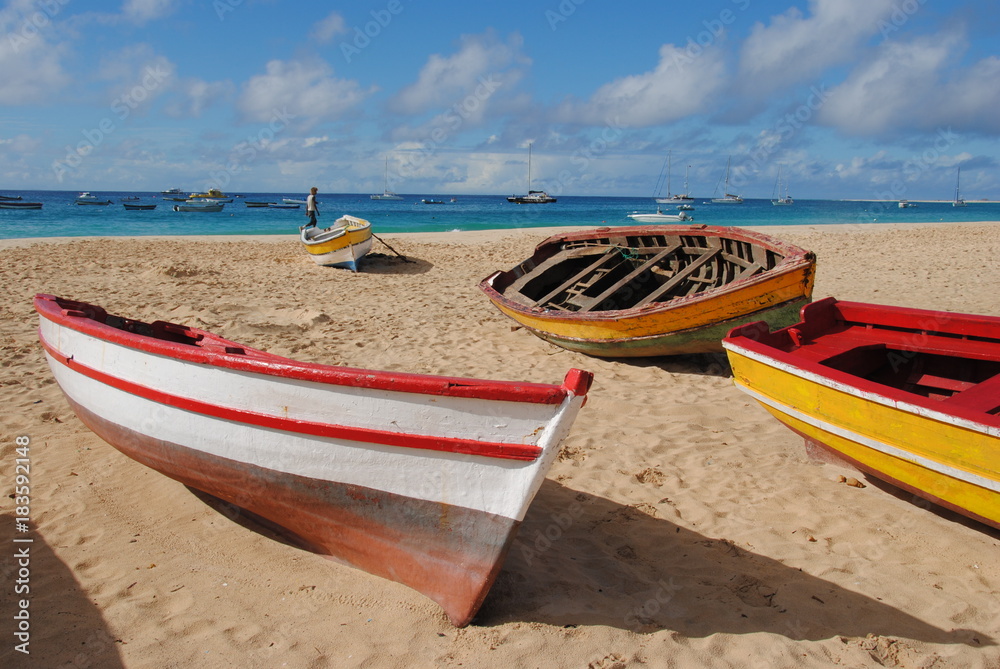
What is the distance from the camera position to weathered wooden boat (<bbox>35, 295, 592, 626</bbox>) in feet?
8.73

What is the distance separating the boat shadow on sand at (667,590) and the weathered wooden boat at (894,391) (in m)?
0.80

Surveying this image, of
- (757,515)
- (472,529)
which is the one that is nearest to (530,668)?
(472,529)

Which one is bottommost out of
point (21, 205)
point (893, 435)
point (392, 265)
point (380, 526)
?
point (380, 526)

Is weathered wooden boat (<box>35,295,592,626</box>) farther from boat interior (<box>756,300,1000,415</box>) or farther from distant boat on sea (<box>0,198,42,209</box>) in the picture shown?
distant boat on sea (<box>0,198,42,209</box>)

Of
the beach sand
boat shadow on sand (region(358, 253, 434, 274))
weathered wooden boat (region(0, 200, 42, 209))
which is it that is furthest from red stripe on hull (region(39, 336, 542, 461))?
weathered wooden boat (region(0, 200, 42, 209))

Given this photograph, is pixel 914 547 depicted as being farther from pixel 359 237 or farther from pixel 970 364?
pixel 359 237

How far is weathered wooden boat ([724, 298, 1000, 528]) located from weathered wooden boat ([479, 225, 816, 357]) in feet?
2.21

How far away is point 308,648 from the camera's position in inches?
111

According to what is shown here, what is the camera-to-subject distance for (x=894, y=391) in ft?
11.5

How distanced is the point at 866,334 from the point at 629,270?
160 inches

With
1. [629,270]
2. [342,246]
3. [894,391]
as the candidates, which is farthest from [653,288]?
[342,246]

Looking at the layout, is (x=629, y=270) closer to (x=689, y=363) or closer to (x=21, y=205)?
(x=689, y=363)

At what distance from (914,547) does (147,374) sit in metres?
4.52

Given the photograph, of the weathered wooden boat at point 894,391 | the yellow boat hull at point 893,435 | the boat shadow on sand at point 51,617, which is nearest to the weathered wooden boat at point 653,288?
the weathered wooden boat at point 894,391
